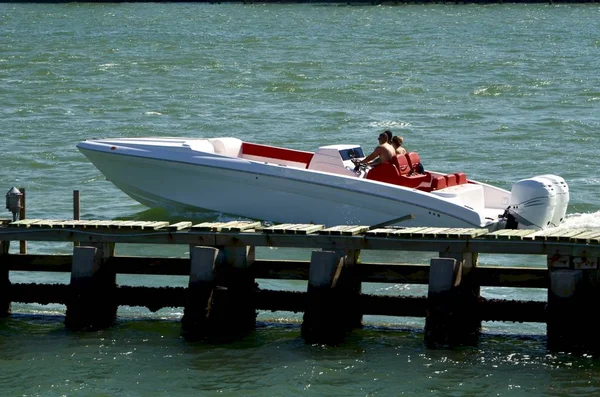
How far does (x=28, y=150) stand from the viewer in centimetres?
2961

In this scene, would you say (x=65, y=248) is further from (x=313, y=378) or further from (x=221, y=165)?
(x=313, y=378)

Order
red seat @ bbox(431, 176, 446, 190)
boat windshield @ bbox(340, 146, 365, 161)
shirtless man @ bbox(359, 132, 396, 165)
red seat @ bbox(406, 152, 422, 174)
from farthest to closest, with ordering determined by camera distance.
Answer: boat windshield @ bbox(340, 146, 365, 161) → red seat @ bbox(406, 152, 422, 174) → red seat @ bbox(431, 176, 446, 190) → shirtless man @ bbox(359, 132, 396, 165)

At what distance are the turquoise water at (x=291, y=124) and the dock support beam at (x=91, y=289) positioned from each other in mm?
185

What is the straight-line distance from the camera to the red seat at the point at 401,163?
62.8 ft

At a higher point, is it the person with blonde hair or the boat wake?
the person with blonde hair

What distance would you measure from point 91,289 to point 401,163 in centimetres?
670

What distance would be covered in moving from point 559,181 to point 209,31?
5641 centimetres

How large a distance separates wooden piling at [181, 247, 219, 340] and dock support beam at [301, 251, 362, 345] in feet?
3.11

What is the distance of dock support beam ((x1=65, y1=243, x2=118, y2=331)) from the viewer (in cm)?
1361

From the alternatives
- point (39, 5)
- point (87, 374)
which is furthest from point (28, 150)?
point (39, 5)

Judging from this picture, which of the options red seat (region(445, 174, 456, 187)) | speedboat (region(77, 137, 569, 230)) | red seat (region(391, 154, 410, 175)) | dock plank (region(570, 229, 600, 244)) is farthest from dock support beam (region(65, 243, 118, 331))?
red seat (region(445, 174, 456, 187))

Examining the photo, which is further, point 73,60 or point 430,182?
point 73,60

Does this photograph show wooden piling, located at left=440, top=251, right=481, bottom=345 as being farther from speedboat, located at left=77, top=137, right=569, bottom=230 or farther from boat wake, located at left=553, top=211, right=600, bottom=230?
boat wake, located at left=553, top=211, right=600, bottom=230

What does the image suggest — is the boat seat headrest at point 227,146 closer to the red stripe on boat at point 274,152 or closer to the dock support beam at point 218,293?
the red stripe on boat at point 274,152
